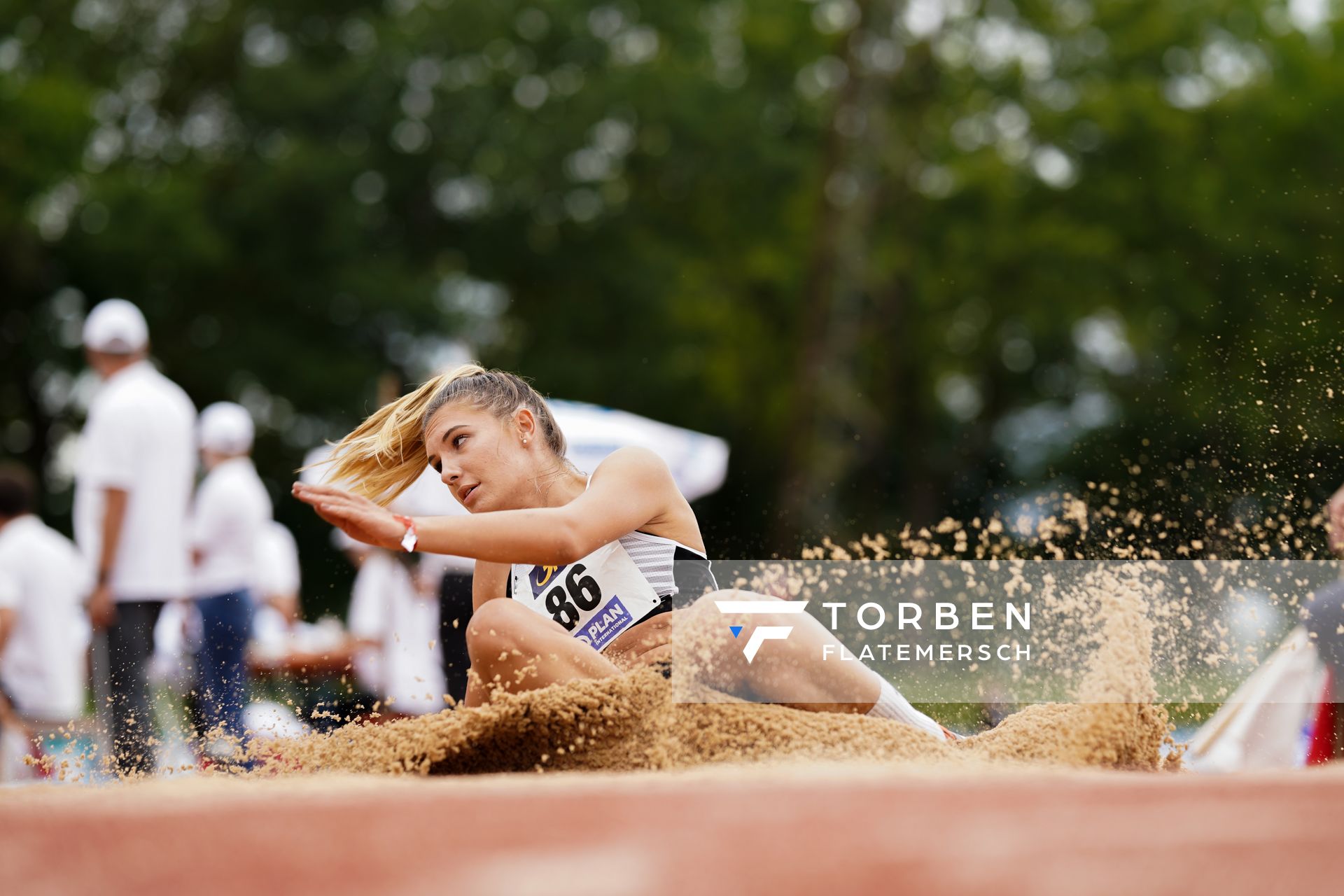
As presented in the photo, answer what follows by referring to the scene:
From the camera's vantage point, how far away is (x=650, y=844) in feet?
6.97

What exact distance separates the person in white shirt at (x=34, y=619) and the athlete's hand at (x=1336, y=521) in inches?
201

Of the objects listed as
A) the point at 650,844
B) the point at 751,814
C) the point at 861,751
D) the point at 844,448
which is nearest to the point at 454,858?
the point at 650,844

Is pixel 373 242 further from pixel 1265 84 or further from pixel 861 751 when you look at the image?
pixel 861 751

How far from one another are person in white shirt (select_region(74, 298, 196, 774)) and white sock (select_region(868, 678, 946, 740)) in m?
3.63

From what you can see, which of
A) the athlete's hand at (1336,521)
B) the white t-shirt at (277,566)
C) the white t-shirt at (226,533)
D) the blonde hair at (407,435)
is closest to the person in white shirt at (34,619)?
the white t-shirt at (226,533)

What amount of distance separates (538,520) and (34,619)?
4417mm

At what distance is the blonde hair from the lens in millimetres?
3639

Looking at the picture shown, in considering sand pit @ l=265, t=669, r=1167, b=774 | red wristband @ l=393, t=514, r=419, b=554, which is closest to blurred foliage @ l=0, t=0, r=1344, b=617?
sand pit @ l=265, t=669, r=1167, b=774

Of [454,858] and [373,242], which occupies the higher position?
[373,242]

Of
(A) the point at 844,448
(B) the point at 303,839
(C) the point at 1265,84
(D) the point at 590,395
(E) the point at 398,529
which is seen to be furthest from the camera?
(C) the point at 1265,84

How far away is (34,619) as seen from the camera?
6547 mm

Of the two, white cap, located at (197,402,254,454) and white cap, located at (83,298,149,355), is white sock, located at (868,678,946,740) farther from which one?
white cap, located at (197,402,254,454)

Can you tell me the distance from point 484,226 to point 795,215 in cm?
633

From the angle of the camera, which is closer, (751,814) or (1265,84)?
(751,814)
